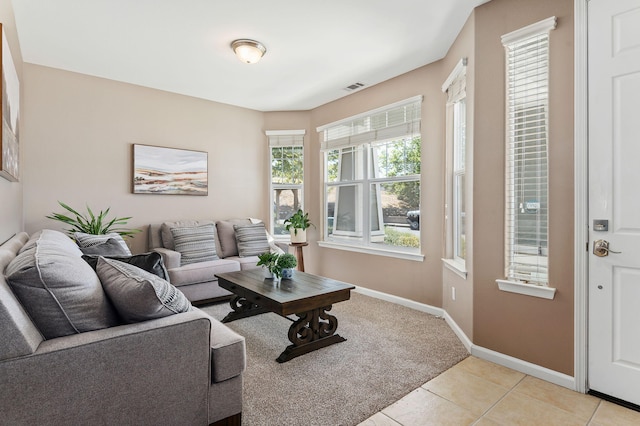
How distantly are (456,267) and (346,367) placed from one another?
137cm

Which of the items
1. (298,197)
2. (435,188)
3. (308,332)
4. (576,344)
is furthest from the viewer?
(298,197)

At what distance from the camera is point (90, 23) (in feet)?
9.10

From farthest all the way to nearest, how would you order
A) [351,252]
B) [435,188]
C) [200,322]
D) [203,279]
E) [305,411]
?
1. [351,252]
2. [203,279]
3. [435,188]
4. [305,411]
5. [200,322]

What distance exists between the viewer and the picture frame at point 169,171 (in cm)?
420

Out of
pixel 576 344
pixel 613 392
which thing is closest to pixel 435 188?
pixel 576 344

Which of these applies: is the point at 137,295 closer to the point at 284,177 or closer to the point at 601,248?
the point at 601,248

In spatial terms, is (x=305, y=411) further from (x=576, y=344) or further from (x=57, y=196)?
(x=57, y=196)

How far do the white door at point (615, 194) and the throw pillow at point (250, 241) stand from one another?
11.5 feet

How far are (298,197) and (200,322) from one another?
12.7 feet

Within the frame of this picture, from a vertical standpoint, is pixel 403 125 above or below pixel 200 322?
above

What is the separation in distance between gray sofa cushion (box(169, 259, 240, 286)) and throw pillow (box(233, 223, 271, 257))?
1.22 ft

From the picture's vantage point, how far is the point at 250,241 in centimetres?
447

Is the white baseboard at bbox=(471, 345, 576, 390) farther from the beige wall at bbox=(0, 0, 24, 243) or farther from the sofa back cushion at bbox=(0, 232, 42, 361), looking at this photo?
the beige wall at bbox=(0, 0, 24, 243)

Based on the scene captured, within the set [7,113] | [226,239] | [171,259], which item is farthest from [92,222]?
[7,113]
